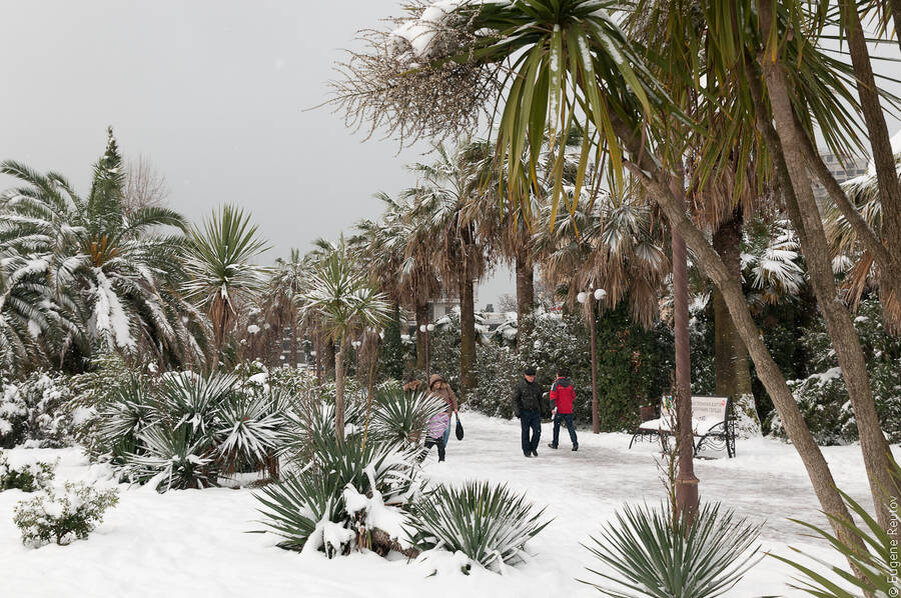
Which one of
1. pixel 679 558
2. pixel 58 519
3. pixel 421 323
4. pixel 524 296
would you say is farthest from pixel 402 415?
pixel 421 323

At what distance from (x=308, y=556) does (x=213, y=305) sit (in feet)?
19.2

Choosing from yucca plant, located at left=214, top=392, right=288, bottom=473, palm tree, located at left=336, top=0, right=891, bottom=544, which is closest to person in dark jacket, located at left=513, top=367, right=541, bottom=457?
yucca plant, located at left=214, top=392, right=288, bottom=473

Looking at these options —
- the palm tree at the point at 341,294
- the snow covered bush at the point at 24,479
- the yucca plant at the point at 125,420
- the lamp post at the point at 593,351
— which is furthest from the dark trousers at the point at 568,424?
the snow covered bush at the point at 24,479

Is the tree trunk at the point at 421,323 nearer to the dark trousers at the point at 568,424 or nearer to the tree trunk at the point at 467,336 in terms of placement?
the tree trunk at the point at 467,336

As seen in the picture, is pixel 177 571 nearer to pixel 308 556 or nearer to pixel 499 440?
pixel 308 556

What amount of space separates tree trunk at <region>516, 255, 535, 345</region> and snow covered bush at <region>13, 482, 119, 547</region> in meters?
15.3

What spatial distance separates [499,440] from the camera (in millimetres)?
15992

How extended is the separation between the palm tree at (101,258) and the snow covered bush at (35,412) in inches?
73.4

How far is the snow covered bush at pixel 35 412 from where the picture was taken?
1348cm

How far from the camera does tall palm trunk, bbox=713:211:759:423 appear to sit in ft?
46.7

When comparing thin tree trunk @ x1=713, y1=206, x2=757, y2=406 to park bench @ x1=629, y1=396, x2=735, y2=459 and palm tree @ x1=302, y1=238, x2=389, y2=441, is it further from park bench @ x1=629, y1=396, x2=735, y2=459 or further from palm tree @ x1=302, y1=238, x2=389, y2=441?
palm tree @ x1=302, y1=238, x2=389, y2=441

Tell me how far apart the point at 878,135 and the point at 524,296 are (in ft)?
60.5

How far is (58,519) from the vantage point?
6219 mm

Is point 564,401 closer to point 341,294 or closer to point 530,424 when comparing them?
point 530,424
